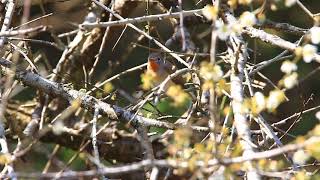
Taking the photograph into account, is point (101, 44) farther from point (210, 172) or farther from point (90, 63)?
point (210, 172)

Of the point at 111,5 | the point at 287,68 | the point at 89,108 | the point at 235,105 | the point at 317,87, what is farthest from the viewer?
the point at 317,87

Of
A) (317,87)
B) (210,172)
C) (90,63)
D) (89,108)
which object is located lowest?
(210,172)

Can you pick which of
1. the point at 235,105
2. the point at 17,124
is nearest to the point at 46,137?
the point at 17,124

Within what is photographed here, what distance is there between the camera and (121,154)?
347 centimetres

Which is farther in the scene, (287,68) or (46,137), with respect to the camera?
(46,137)

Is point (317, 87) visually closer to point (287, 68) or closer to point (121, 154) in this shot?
point (121, 154)

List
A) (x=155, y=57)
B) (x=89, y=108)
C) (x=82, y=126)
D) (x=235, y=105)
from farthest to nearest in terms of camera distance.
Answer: (x=155, y=57) → (x=82, y=126) → (x=89, y=108) → (x=235, y=105)

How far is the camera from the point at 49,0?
10.7 ft

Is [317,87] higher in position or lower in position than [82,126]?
higher

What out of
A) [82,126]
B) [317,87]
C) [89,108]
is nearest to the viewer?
[89,108]

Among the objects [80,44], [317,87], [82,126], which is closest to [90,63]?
[80,44]

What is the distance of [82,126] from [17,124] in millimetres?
366

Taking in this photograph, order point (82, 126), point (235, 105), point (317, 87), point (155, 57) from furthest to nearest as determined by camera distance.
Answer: point (317, 87) → point (155, 57) → point (82, 126) → point (235, 105)

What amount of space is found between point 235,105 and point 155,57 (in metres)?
2.15
